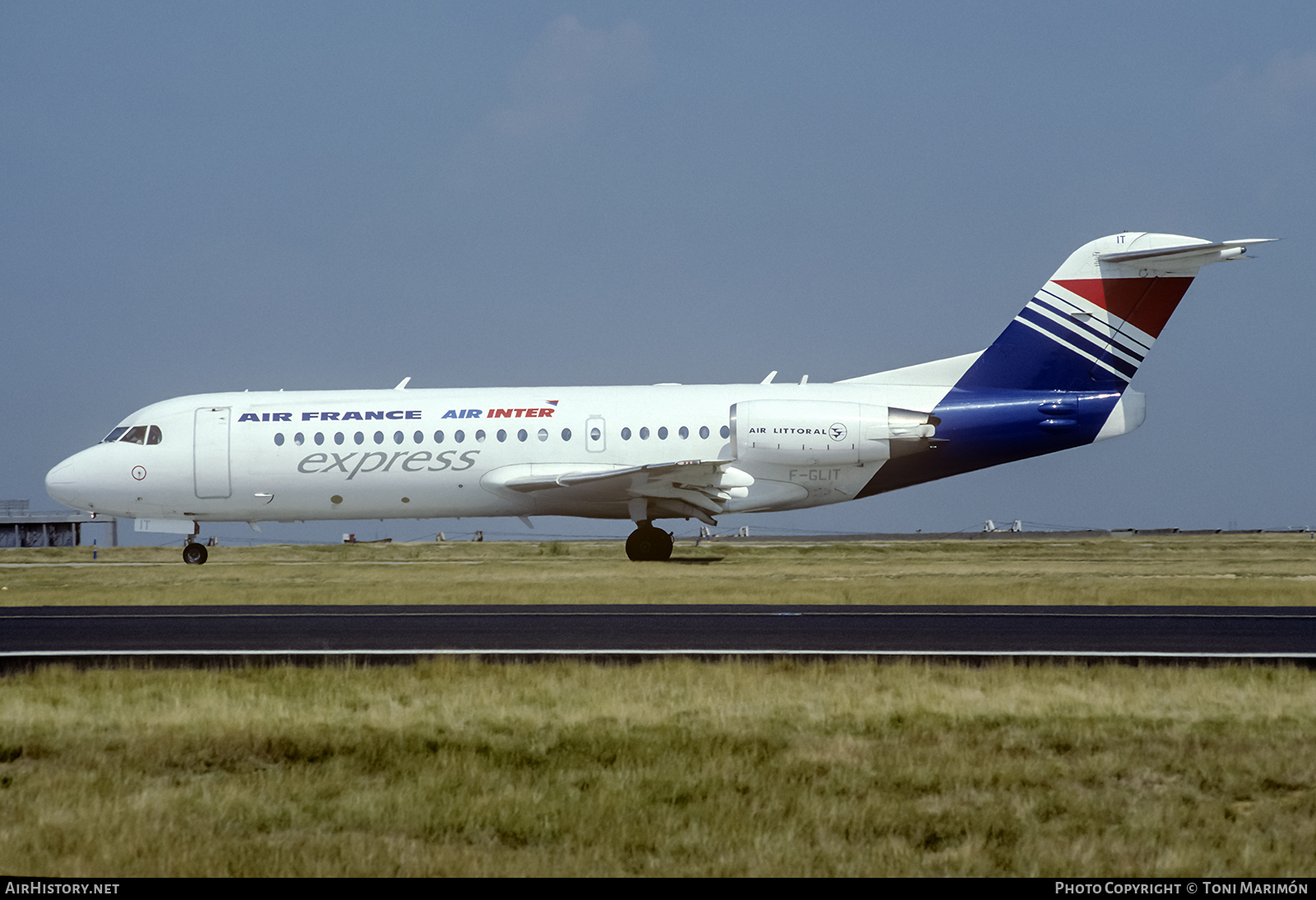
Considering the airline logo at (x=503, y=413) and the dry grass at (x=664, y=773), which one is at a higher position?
the airline logo at (x=503, y=413)

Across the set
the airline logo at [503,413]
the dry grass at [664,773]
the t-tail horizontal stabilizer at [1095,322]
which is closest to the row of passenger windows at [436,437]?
the airline logo at [503,413]

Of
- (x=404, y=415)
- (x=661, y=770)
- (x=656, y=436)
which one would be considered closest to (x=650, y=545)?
(x=656, y=436)

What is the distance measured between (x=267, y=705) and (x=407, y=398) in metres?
20.0

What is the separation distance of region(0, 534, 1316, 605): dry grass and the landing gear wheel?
562mm

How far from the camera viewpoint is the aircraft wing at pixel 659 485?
2772 cm

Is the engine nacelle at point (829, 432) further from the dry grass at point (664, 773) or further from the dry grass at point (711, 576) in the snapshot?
the dry grass at point (664, 773)

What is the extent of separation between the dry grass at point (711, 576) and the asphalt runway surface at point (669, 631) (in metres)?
1.86

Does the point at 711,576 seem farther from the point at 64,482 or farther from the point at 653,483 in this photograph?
the point at 64,482

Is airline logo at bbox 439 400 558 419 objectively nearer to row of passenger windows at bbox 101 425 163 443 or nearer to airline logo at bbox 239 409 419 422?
airline logo at bbox 239 409 419 422

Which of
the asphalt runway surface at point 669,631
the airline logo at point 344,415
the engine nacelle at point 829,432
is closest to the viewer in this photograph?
the asphalt runway surface at point 669,631

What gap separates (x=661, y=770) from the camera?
8.13 metres

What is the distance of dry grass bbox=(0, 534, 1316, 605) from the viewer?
20594 mm
